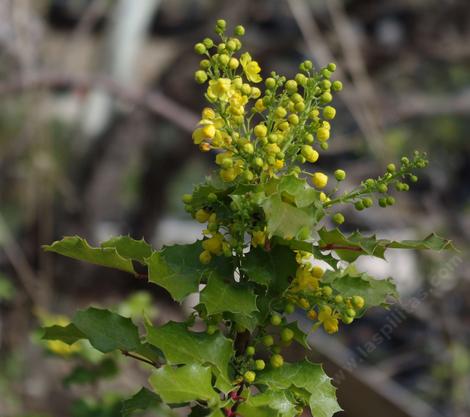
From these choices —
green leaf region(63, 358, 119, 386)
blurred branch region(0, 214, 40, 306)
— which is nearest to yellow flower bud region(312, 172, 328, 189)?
green leaf region(63, 358, 119, 386)

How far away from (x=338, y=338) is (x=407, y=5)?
195cm

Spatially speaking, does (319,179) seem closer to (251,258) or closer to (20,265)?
(251,258)

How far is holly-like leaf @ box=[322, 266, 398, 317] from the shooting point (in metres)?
1.03

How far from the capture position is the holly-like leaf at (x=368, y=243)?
0.98m

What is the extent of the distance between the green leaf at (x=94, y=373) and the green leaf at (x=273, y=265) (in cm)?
111

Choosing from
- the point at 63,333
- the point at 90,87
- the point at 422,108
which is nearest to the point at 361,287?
the point at 63,333

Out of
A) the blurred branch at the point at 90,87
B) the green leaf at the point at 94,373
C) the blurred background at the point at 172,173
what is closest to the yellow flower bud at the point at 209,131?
the green leaf at the point at 94,373

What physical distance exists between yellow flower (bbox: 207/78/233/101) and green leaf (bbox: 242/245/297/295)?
19 centimetres

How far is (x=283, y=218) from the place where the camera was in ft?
3.04

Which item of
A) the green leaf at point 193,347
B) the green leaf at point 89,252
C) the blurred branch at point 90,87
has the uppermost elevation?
the blurred branch at point 90,87

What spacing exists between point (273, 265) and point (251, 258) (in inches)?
1.1

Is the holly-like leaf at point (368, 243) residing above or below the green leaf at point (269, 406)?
above

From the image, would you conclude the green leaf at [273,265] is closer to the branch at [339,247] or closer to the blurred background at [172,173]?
the branch at [339,247]

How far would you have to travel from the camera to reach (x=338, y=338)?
496 cm
